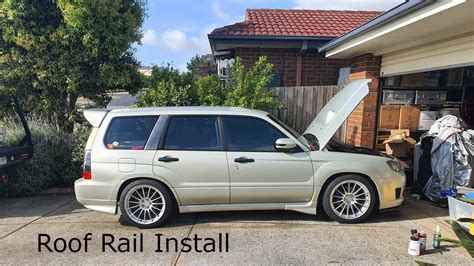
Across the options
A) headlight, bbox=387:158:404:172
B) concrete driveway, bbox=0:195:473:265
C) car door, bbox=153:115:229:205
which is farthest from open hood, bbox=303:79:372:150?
car door, bbox=153:115:229:205

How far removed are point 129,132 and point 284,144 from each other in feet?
6.77

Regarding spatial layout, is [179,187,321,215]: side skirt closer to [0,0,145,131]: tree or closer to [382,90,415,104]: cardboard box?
[382,90,415,104]: cardboard box

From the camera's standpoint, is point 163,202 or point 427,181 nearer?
point 163,202

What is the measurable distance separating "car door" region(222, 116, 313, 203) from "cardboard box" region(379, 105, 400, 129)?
2.95 meters

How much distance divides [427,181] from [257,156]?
333cm

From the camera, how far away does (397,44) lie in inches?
223

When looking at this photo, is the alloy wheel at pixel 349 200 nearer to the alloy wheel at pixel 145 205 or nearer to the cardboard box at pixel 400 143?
the alloy wheel at pixel 145 205

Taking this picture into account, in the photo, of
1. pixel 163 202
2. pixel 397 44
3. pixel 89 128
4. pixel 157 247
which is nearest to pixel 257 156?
pixel 163 202

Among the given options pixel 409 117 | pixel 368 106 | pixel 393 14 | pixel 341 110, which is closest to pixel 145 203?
pixel 341 110

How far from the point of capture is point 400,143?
21.2 feet

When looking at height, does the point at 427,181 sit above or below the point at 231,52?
below

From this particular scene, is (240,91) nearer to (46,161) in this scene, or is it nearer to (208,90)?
(208,90)

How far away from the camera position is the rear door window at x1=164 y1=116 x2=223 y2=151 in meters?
4.51

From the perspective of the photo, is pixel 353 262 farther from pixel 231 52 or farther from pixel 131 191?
pixel 231 52
